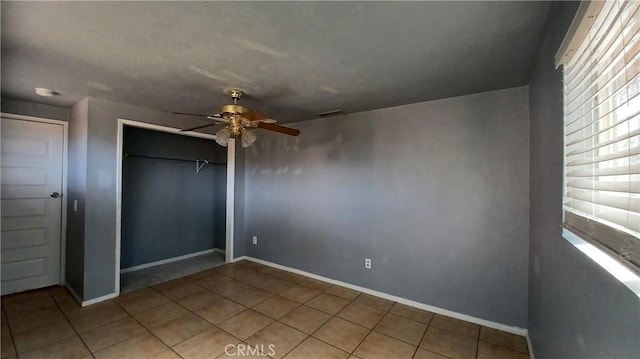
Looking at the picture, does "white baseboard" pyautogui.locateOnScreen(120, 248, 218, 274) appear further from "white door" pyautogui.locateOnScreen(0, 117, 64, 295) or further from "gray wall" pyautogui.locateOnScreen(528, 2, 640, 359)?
"gray wall" pyautogui.locateOnScreen(528, 2, 640, 359)

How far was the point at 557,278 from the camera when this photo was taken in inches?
52.4

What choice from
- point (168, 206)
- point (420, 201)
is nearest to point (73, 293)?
point (168, 206)

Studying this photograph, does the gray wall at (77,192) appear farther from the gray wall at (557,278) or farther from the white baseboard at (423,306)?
the gray wall at (557,278)

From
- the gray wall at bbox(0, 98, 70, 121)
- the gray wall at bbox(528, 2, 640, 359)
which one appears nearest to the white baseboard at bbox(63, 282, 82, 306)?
the gray wall at bbox(0, 98, 70, 121)

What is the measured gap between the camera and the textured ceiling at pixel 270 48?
4.44 feet

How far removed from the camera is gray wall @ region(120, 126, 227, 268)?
391 centimetres

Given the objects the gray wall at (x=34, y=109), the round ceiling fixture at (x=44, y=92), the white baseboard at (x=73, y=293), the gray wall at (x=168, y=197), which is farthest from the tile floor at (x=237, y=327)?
the round ceiling fixture at (x=44, y=92)

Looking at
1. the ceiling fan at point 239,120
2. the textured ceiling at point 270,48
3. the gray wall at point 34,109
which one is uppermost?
the textured ceiling at point 270,48

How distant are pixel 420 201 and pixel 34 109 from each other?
177 inches

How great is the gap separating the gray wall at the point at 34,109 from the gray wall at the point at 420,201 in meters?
2.71

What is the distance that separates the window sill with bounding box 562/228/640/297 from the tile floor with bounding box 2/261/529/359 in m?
1.54

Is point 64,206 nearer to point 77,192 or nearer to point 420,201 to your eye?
point 77,192

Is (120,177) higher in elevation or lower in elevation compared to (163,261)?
higher

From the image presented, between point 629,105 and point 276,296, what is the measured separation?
124 inches
